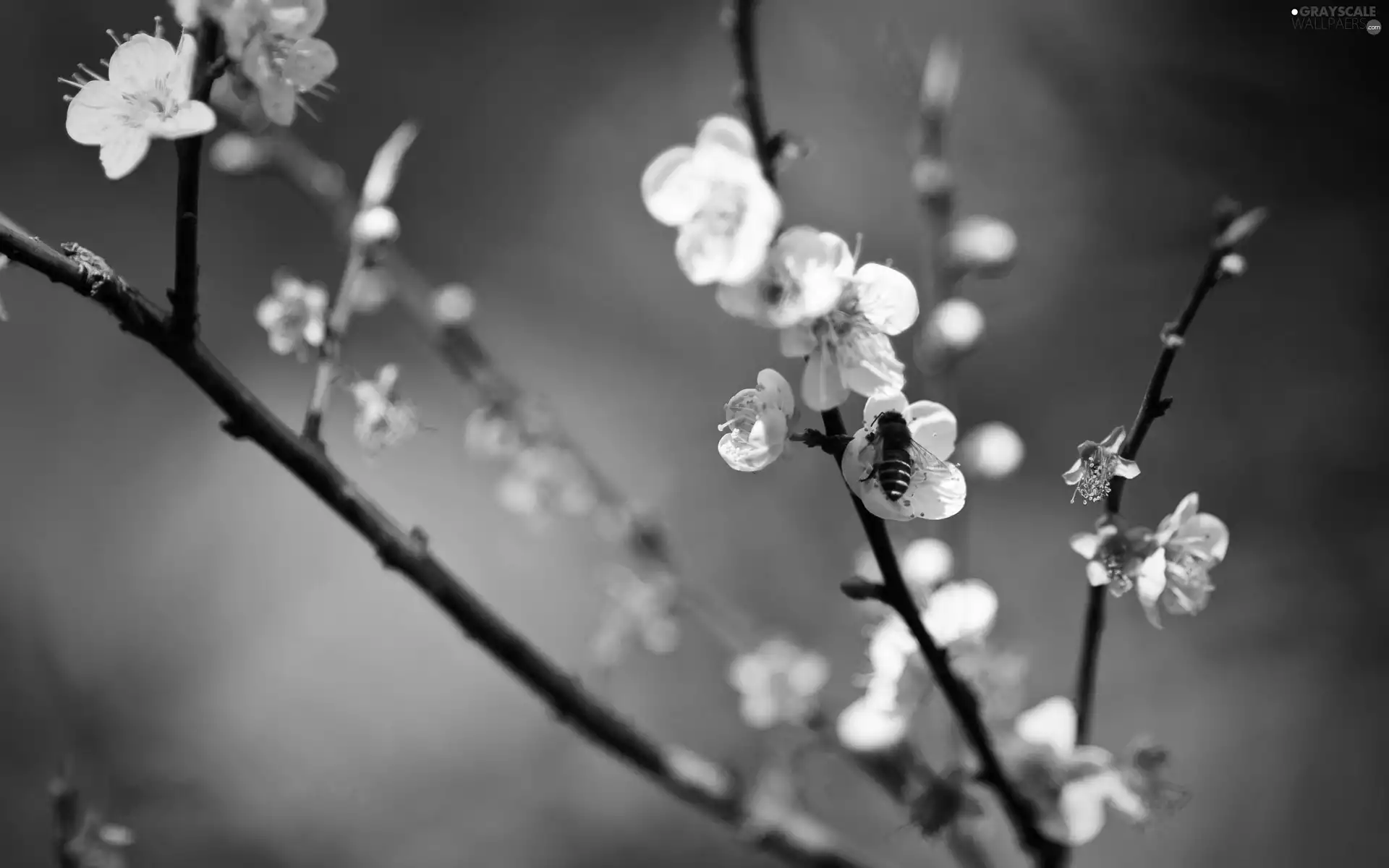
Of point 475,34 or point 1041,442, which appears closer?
point 1041,442

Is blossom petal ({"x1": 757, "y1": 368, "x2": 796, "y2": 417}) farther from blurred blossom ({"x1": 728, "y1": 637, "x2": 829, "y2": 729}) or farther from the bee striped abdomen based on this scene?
blurred blossom ({"x1": 728, "y1": 637, "x2": 829, "y2": 729})

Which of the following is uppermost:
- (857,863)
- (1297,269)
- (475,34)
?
(475,34)

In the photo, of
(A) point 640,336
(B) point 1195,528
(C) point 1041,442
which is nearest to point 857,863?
(B) point 1195,528

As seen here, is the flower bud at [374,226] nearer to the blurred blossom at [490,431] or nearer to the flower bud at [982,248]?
the blurred blossom at [490,431]

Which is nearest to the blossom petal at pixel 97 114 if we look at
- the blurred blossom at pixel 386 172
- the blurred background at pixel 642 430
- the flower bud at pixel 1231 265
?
the blurred blossom at pixel 386 172

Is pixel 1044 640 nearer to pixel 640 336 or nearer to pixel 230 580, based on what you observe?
pixel 640 336

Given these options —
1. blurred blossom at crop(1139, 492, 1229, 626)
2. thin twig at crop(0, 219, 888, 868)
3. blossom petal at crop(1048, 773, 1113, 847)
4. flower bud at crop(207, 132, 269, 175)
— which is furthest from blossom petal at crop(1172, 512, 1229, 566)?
flower bud at crop(207, 132, 269, 175)
